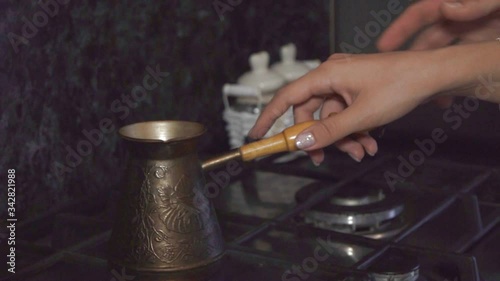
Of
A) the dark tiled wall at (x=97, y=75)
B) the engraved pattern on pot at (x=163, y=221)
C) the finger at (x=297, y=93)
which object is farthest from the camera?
the dark tiled wall at (x=97, y=75)

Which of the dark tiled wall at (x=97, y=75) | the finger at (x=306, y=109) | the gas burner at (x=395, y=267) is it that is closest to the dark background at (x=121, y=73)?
the dark tiled wall at (x=97, y=75)

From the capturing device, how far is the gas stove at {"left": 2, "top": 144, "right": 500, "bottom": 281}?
2.98ft

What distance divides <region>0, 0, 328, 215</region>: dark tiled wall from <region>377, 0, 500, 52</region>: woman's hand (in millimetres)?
356

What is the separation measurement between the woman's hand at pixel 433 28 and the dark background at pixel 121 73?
0.14 metres

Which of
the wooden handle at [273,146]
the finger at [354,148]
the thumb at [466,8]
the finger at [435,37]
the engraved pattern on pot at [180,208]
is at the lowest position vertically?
the engraved pattern on pot at [180,208]

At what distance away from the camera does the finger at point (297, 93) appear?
3.18 feet

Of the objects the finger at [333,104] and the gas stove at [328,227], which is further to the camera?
the finger at [333,104]

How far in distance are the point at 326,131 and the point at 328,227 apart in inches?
8.8

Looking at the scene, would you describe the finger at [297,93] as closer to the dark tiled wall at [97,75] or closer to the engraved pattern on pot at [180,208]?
the engraved pattern on pot at [180,208]

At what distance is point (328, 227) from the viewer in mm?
1084

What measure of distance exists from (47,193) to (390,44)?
0.52 m

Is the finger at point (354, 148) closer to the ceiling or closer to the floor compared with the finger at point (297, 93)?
closer to the floor

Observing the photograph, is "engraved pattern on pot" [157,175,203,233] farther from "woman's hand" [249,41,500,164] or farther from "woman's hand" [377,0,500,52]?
"woman's hand" [377,0,500,52]

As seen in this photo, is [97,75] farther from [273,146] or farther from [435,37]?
[435,37]
